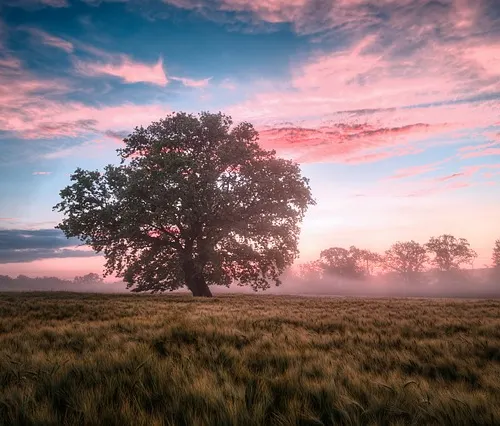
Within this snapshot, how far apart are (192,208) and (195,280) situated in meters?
7.09

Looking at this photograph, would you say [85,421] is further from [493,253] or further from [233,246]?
[493,253]

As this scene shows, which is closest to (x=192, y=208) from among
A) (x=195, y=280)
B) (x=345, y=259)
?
(x=195, y=280)

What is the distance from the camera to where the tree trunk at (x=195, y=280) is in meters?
29.2

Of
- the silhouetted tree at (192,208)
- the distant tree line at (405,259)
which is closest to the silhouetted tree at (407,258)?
the distant tree line at (405,259)

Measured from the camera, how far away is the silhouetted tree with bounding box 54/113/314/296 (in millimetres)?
25953

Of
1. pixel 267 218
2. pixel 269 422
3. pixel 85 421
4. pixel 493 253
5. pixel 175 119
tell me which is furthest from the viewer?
pixel 493 253

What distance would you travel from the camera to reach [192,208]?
25.8 metres

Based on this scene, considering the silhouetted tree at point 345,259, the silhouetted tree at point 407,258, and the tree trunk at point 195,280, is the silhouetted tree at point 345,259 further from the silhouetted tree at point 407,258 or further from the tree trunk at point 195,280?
the tree trunk at point 195,280

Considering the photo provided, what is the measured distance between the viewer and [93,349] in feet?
18.0

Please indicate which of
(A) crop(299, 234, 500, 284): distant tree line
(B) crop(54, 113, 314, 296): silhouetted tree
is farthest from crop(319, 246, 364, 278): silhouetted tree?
(B) crop(54, 113, 314, 296): silhouetted tree

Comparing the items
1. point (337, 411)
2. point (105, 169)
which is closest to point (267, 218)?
point (105, 169)

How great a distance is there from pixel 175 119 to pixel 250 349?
91.2 ft

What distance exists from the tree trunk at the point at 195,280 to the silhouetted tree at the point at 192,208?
84 mm

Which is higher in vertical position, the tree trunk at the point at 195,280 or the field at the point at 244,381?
the tree trunk at the point at 195,280
